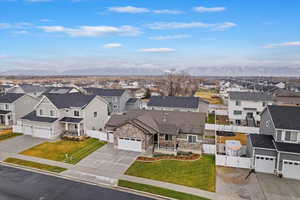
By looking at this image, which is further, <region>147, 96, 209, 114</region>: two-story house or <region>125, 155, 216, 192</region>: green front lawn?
<region>147, 96, 209, 114</region>: two-story house

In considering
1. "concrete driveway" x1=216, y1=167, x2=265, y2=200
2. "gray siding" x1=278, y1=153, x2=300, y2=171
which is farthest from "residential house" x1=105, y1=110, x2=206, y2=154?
"gray siding" x1=278, y1=153, x2=300, y2=171

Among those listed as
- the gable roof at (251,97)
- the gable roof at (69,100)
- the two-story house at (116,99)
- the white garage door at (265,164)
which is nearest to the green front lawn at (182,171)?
the white garage door at (265,164)

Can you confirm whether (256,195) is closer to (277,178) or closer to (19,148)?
(277,178)

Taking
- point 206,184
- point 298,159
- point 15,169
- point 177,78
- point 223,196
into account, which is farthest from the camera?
point 177,78

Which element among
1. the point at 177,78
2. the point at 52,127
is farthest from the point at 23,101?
the point at 177,78

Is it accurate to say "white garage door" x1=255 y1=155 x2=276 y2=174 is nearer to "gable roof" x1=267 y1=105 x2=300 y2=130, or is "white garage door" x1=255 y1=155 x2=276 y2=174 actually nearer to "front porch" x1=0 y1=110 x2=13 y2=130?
"gable roof" x1=267 y1=105 x2=300 y2=130

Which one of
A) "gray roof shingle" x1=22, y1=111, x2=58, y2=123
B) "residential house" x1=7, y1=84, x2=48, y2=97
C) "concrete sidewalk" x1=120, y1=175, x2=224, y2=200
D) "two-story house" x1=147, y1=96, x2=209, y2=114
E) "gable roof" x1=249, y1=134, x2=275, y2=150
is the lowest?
"concrete sidewalk" x1=120, y1=175, x2=224, y2=200
